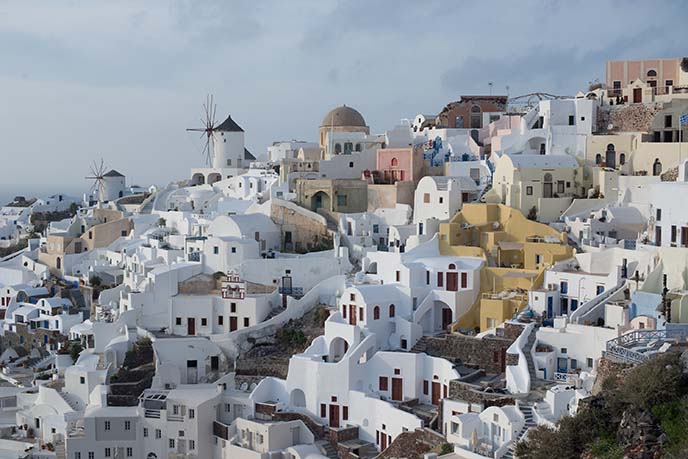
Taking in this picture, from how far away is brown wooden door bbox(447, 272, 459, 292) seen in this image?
2669 cm

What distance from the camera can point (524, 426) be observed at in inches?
768

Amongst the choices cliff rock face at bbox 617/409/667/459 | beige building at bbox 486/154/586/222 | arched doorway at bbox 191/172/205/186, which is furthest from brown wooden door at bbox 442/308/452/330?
arched doorway at bbox 191/172/205/186

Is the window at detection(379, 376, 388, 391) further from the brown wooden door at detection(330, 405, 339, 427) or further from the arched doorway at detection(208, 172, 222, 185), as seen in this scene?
the arched doorway at detection(208, 172, 222, 185)

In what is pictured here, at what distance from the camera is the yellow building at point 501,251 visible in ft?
83.3

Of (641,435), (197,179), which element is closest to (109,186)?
(197,179)

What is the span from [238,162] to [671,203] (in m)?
26.1

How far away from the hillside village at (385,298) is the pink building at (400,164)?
110 millimetres

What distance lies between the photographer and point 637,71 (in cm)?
3575

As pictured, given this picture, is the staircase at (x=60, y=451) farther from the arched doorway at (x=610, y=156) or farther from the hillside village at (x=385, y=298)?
the arched doorway at (x=610, y=156)

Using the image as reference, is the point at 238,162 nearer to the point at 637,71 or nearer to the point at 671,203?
the point at 637,71

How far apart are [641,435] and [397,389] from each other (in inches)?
417

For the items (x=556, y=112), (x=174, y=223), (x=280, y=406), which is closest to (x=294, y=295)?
(x=280, y=406)

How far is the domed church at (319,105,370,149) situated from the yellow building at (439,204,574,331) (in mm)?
12631

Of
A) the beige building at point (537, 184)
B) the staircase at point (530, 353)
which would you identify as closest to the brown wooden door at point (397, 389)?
the staircase at point (530, 353)
